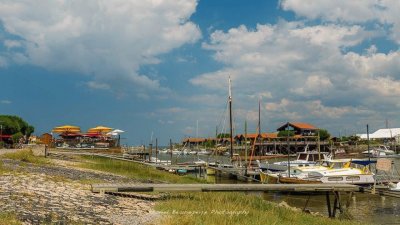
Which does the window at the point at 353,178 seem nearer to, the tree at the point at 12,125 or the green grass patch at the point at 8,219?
the green grass patch at the point at 8,219

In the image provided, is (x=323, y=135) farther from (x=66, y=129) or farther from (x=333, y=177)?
(x=333, y=177)

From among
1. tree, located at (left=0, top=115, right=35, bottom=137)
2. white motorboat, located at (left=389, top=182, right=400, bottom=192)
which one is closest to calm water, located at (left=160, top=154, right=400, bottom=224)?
white motorboat, located at (left=389, top=182, right=400, bottom=192)

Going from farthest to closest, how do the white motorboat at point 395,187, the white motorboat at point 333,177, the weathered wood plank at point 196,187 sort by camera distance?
the white motorboat at point 333,177 → the white motorboat at point 395,187 → the weathered wood plank at point 196,187

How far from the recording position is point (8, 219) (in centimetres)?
932

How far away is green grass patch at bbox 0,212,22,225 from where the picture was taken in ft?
29.6

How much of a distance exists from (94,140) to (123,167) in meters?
40.5

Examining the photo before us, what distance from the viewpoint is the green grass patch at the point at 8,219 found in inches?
355

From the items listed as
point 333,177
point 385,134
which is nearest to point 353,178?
point 333,177

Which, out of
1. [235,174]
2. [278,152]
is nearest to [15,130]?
[235,174]

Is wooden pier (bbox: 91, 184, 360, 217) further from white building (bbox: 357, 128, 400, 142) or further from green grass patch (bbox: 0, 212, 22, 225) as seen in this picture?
white building (bbox: 357, 128, 400, 142)

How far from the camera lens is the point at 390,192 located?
30.6m

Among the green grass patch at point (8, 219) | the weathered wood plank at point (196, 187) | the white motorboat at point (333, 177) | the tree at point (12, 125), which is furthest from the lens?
the tree at point (12, 125)

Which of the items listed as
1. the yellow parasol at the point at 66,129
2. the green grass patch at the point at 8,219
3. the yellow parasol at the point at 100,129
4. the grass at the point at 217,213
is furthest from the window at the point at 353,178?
the yellow parasol at the point at 66,129

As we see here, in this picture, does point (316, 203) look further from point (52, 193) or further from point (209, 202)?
point (52, 193)
